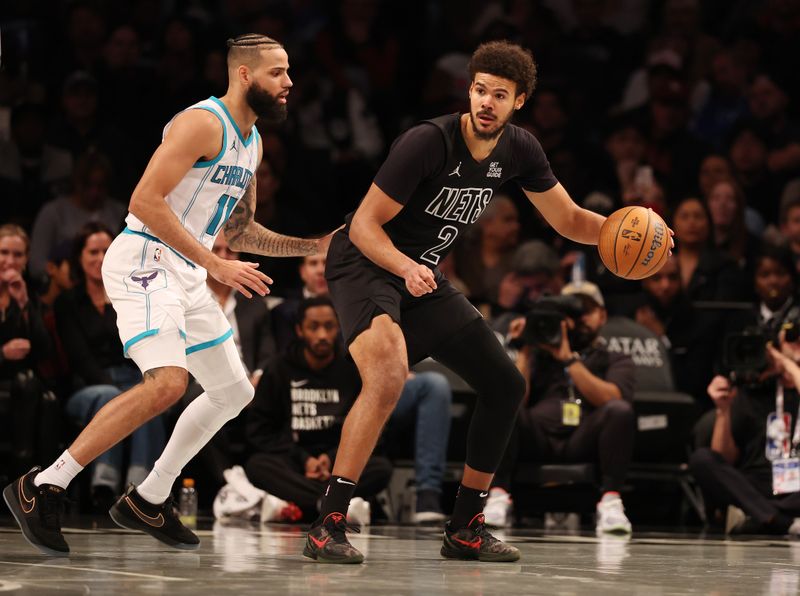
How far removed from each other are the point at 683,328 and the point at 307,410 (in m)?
2.75

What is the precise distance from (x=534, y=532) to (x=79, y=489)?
8.92 feet

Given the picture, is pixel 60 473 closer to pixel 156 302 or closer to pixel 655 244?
pixel 156 302

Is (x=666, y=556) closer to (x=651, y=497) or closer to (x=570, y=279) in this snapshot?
(x=651, y=497)

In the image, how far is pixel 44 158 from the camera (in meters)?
9.56

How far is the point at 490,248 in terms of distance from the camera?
9641 millimetres

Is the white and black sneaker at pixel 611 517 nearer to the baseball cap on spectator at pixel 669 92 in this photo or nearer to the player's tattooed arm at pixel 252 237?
the player's tattooed arm at pixel 252 237

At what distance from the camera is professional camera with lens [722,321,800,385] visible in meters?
7.66

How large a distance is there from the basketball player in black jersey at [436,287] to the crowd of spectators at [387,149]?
2649 millimetres

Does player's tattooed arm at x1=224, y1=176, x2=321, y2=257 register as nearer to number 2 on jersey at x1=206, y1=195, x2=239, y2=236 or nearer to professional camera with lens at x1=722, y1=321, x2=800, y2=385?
number 2 on jersey at x1=206, y1=195, x2=239, y2=236

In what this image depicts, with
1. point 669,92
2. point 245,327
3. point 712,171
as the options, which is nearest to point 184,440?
point 245,327

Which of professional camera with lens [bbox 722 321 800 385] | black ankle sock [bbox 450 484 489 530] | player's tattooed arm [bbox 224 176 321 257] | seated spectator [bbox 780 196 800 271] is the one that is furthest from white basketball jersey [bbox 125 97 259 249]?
seated spectator [bbox 780 196 800 271]

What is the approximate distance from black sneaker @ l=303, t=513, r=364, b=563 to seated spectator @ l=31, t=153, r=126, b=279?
4.60m

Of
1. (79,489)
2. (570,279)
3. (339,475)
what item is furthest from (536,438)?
(339,475)

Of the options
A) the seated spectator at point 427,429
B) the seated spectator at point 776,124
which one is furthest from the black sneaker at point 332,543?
the seated spectator at point 776,124
